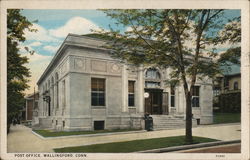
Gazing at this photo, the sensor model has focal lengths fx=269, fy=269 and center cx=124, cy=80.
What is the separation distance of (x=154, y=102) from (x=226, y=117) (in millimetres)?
2752

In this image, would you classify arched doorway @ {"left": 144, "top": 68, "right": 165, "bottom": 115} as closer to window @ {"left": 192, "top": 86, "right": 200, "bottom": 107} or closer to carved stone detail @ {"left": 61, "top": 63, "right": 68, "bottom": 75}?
window @ {"left": 192, "top": 86, "right": 200, "bottom": 107}

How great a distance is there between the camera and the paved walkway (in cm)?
911

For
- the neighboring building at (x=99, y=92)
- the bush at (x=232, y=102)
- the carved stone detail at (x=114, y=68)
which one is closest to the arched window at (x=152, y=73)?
the neighboring building at (x=99, y=92)

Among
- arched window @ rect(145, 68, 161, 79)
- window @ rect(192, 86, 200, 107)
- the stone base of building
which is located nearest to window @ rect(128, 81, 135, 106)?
the stone base of building

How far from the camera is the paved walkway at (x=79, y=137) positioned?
911 cm

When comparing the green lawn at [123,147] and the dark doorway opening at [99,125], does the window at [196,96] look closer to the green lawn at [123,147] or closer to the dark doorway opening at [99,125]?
the green lawn at [123,147]

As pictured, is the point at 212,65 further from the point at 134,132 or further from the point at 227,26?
the point at 134,132

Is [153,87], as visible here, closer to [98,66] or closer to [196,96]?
[196,96]

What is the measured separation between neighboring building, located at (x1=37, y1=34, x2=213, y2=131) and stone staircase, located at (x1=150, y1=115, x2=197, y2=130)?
0.13 feet

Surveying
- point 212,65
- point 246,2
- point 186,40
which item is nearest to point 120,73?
point 186,40

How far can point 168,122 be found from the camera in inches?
419

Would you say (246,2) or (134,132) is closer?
(246,2)

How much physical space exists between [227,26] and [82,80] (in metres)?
5.59

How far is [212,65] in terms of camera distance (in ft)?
32.1
